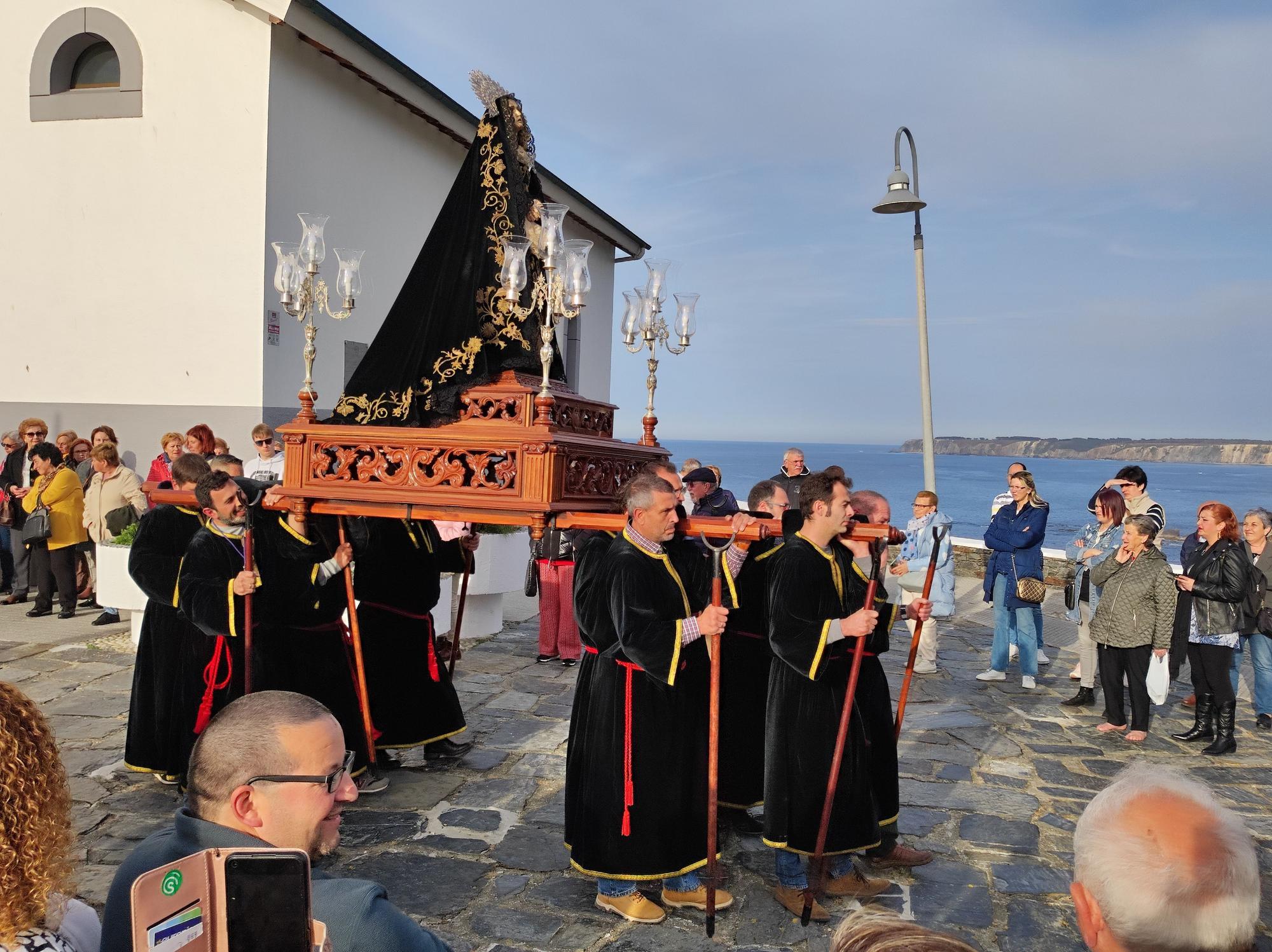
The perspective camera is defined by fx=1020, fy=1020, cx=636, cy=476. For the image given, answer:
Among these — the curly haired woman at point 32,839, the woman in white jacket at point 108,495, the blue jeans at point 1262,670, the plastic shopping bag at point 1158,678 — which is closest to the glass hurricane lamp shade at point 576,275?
the curly haired woman at point 32,839

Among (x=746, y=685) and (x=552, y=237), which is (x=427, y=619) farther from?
(x=552, y=237)

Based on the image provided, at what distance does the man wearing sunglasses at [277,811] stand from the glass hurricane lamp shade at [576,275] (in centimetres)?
272

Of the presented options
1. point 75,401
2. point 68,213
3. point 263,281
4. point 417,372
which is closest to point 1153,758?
point 417,372

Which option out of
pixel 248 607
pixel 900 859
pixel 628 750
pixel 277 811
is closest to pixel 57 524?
pixel 248 607

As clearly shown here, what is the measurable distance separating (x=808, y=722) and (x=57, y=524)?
883cm

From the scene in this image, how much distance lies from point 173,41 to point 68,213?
7.41 feet

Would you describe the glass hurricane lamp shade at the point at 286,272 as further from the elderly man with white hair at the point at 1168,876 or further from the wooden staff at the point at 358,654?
the elderly man with white hair at the point at 1168,876

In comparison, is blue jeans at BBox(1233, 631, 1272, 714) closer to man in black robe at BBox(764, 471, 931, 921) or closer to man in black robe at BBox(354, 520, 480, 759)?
man in black robe at BBox(764, 471, 931, 921)

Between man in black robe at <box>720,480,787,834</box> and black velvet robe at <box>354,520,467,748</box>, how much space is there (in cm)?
195

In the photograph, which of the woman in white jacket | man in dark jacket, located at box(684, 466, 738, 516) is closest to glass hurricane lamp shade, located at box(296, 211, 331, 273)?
man in dark jacket, located at box(684, 466, 738, 516)

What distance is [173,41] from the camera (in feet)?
35.3

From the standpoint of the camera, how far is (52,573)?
35.3 feet

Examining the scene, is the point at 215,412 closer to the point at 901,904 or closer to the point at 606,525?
the point at 606,525

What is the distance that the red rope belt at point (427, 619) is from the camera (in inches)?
247
